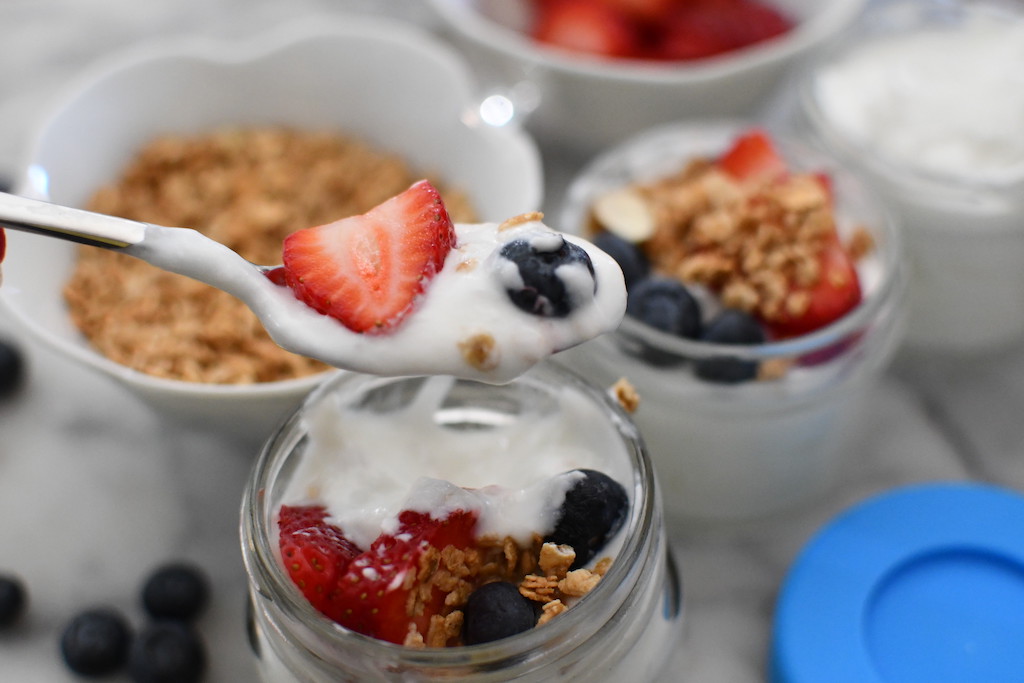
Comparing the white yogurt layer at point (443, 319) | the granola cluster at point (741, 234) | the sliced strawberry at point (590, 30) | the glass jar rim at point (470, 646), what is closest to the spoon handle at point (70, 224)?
the white yogurt layer at point (443, 319)

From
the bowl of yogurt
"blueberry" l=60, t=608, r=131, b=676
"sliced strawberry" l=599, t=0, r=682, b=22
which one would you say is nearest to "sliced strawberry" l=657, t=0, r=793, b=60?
"sliced strawberry" l=599, t=0, r=682, b=22

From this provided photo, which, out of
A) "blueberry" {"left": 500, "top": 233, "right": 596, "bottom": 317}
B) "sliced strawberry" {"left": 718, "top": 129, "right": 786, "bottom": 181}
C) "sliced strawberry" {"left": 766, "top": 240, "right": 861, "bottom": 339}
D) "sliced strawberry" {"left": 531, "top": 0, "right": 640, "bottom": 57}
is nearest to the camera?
"blueberry" {"left": 500, "top": 233, "right": 596, "bottom": 317}

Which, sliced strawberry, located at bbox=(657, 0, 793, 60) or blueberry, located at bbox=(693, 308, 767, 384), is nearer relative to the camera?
blueberry, located at bbox=(693, 308, 767, 384)

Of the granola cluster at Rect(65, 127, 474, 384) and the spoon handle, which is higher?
the spoon handle

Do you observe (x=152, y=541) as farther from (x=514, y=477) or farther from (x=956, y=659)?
(x=956, y=659)

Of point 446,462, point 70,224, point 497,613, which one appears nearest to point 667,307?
point 446,462

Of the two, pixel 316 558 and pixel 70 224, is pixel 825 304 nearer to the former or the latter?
pixel 316 558

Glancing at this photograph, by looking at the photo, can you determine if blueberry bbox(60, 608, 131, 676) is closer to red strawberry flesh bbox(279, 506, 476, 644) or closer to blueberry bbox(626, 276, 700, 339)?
red strawberry flesh bbox(279, 506, 476, 644)
